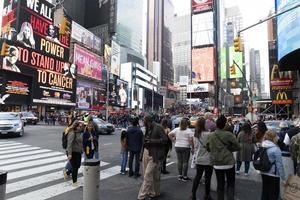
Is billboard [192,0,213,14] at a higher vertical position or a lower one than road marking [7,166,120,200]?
higher

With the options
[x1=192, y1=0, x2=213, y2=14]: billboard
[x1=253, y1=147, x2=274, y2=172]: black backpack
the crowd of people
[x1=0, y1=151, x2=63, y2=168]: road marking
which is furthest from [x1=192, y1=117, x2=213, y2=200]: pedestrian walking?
[x1=192, y1=0, x2=213, y2=14]: billboard

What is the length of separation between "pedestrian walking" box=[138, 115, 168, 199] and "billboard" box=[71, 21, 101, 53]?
7316cm

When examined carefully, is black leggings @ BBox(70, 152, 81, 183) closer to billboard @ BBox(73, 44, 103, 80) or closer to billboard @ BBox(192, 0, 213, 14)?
billboard @ BBox(73, 44, 103, 80)

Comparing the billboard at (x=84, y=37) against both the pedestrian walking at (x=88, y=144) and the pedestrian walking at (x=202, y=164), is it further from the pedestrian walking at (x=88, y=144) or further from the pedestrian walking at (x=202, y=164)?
the pedestrian walking at (x=202, y=164)

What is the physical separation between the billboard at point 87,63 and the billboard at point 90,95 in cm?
232

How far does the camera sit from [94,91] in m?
82.8

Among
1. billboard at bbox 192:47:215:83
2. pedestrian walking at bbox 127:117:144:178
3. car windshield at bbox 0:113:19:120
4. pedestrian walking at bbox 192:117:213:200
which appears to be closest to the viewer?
pedestrian walking at bbox 192:117:213:200

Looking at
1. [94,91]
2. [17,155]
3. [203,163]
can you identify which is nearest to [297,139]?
[203,163]

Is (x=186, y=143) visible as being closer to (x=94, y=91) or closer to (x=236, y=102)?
(x=94, y=91)

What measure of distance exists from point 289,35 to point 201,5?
11054 cm

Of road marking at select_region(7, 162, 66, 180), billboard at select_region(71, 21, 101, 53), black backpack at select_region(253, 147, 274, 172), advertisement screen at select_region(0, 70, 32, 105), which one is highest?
billboard at select_region(71, 21, 101, 53)

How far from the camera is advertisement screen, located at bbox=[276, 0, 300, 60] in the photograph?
2295cm

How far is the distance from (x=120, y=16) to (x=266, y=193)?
137166 mm

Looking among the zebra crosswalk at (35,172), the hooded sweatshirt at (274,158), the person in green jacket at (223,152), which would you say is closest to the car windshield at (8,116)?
the zebra crosswalk at (35,172)
